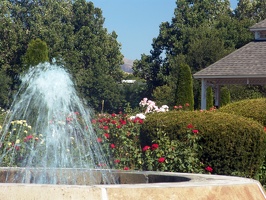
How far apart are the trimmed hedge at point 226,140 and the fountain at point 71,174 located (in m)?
1.21

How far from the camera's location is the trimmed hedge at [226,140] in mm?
9023

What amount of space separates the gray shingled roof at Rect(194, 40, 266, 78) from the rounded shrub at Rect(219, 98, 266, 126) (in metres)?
12.0

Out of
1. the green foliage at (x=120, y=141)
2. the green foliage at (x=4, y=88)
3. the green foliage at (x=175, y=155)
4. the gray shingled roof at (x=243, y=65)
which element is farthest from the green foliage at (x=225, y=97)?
the green foliage at (x=175, y=155)

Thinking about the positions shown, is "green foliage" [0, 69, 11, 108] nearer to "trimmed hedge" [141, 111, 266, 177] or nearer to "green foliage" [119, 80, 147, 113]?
"green foliage" [119, 80, 147, 113]

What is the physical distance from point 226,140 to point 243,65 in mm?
16840

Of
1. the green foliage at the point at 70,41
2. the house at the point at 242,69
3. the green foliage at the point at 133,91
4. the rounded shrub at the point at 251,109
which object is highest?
the green foliage at the point at 70,41

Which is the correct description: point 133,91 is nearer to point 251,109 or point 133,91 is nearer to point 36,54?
point 36,54

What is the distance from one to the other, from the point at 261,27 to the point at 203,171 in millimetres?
19158

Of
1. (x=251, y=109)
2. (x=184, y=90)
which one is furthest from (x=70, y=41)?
(x=251, y=109)

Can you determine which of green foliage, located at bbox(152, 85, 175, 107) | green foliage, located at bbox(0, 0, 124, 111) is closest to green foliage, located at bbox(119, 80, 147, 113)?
green foliage, located at bbox(0, 0, 124, 111)

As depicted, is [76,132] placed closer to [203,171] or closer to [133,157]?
[133,157]

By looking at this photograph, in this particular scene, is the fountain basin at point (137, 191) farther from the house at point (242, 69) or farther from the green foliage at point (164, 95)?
the green foliage at point (164, 95)

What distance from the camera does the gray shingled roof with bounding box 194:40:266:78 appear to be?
972 inches

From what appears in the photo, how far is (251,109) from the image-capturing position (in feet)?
38.4
